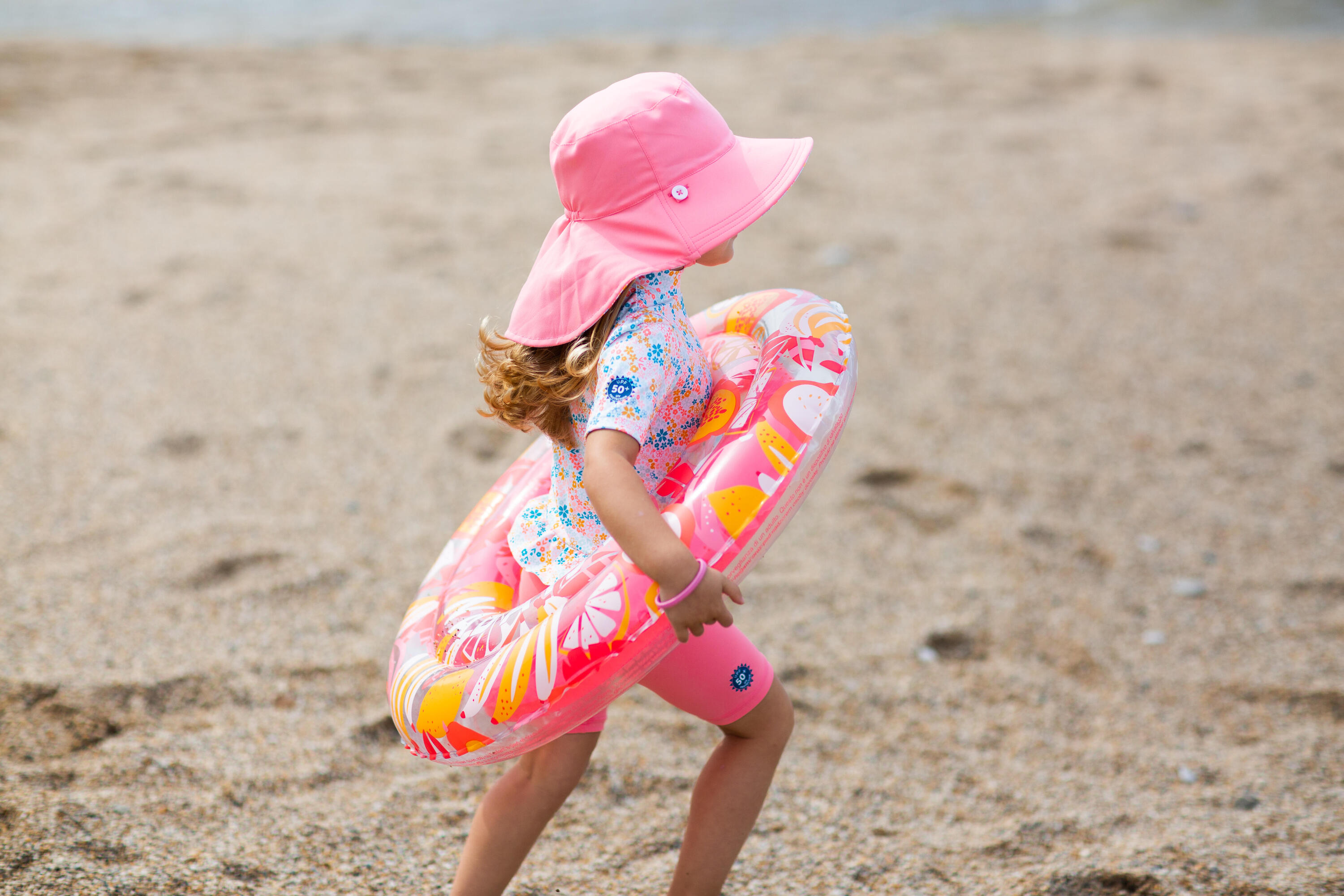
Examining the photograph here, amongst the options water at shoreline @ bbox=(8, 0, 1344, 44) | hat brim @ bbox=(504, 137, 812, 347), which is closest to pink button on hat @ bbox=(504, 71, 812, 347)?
hat brim @ bbox=(504, 137, 812, 347)

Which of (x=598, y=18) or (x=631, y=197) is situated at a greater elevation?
(x=631, y=197)

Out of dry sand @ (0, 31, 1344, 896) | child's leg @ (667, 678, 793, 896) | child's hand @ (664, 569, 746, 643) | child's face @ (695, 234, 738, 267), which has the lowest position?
dry sand @ (0, 31, 1344, 896)

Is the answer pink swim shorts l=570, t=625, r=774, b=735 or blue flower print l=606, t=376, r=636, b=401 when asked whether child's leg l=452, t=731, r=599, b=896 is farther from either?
blue flower print l=606, t=376, r=636, b=401

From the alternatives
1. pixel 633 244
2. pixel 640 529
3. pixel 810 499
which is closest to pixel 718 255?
pixel 633 244

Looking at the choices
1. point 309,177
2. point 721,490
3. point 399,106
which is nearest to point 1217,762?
point 721,490

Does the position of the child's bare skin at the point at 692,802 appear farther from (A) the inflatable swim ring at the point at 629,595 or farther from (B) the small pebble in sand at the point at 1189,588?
(B) the small pebble in sand at the point at 1189,588

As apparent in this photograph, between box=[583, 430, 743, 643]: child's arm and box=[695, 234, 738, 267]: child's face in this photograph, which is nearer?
box=[583, 430, 743, 643]: child's arm

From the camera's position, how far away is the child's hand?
5.19ft

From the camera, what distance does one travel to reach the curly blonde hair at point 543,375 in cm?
170

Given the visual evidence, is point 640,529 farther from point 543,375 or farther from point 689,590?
point 543,375

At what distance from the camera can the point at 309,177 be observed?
5918 mm

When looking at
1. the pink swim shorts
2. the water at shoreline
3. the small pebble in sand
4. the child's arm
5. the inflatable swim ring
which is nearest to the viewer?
the child's arm

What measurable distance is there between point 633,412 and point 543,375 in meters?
0.20

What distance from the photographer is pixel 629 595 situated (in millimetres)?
1646
